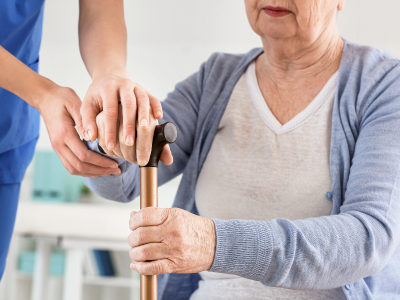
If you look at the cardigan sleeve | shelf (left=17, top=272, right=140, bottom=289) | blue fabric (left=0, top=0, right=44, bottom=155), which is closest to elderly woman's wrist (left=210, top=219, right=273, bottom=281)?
the cardigan sleeve

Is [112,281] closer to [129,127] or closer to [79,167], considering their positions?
[79,167]

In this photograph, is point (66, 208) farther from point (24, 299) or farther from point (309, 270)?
point (309, 270)

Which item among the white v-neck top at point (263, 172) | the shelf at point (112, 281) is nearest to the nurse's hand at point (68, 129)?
the white v-neck top at point (263, 172)

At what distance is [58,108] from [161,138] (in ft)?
0.80

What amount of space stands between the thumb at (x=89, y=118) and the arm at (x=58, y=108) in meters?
0.03

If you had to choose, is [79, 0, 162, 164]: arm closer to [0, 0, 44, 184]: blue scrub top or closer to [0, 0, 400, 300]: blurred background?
[0, 0, 44, 184]: blue scrub top

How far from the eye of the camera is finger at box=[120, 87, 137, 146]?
22.2 inches

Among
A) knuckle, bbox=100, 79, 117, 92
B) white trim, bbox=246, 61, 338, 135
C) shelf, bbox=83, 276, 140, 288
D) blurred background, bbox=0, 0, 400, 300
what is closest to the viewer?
knuckle, bbox=100, 79, 117, 92

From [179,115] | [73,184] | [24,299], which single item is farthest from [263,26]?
[24,299]

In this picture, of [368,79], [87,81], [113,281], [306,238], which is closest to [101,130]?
[306,238]

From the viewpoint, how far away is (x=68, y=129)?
26.7 inches

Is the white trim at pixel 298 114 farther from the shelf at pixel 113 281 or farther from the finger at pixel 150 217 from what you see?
the shelf at pixel 113 281

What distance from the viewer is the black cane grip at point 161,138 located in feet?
1.82

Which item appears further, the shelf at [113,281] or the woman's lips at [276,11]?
the shelf at [113,281]
